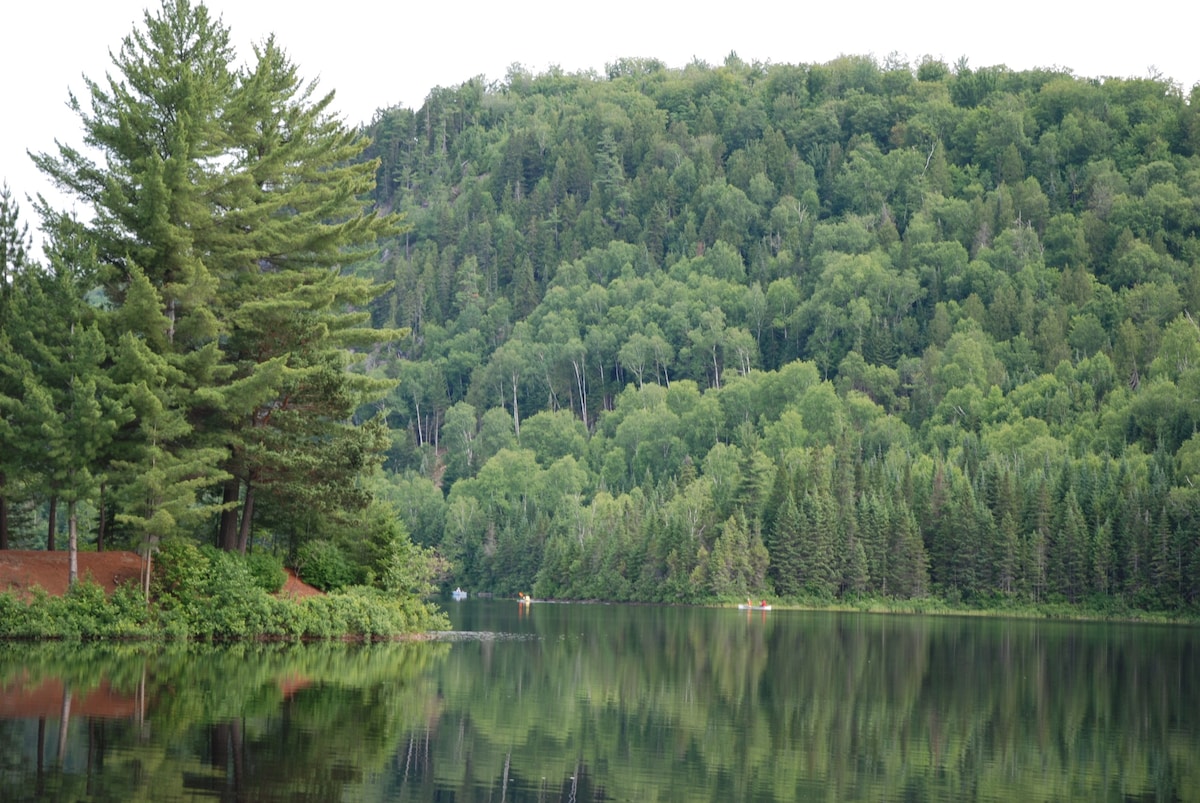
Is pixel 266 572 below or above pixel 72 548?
below

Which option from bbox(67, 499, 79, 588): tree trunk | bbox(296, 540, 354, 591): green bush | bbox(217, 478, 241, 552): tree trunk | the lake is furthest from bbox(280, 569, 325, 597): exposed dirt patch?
bbox(67, 499, 79, 588): tree trunk

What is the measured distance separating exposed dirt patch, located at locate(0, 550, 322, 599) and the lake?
4.30 metres

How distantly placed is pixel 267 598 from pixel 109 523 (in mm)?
9396

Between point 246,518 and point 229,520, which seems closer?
point 246,518

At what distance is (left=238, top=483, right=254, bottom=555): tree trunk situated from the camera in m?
55.2

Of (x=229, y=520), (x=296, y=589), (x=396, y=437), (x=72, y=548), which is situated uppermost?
(x=396, y=437)

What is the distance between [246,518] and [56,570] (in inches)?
307

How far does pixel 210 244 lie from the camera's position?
55.0 metres

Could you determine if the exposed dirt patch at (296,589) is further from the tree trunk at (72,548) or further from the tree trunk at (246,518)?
the tree trunk at (72,548)

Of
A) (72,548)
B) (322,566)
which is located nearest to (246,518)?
(322,566)

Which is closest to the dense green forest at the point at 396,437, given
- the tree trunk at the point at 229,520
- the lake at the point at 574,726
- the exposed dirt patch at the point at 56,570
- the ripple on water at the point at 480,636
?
the tree trunk at the point at 229,520

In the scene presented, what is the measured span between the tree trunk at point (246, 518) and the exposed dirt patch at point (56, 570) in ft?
13.6

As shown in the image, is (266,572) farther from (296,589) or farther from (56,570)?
(56,570)

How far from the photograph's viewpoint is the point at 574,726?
33812mm
